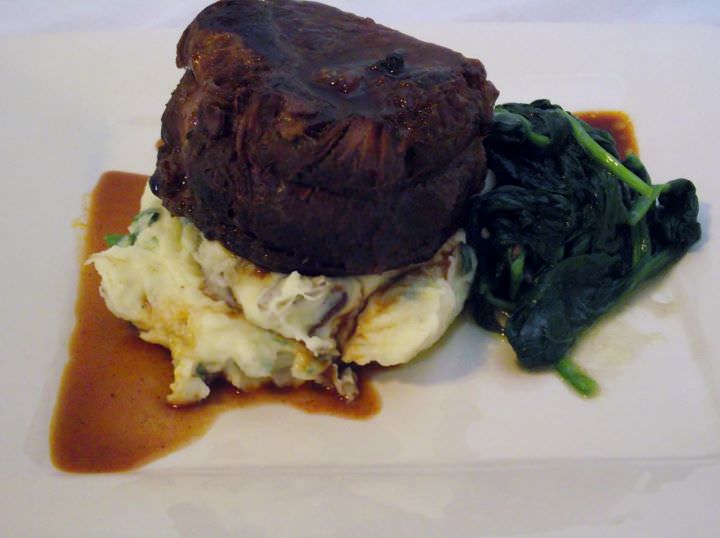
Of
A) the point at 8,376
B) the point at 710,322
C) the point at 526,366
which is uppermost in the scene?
the point at 710,322

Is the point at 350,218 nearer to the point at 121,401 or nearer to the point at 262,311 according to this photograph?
the point at 262,311

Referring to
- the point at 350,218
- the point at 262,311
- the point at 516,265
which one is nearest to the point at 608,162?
the point at 516,265

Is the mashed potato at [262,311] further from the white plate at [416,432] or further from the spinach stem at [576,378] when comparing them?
the spinach stem at [576,378]

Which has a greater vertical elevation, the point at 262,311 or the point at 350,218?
the point at 350,218

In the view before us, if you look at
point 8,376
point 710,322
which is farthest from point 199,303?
point 710,322

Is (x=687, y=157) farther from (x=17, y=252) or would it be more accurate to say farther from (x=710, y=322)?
(x=17, y=252)
